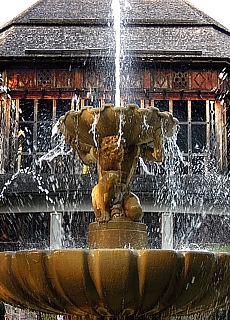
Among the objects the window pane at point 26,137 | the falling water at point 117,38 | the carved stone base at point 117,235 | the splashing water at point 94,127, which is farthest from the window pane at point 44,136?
the carved stone base at point 117,235

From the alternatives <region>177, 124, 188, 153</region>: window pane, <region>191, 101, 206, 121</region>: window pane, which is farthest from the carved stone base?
<region>191, 101, 206, 121</region>: window pane

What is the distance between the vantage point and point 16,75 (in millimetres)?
22469

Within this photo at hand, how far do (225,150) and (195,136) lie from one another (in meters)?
2.15

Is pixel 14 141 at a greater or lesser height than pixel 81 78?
lesser

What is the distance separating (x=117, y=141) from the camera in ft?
21.8

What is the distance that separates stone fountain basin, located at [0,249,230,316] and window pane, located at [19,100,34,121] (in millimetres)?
18008

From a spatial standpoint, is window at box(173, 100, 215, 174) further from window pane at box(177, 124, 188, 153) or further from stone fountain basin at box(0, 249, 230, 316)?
stone fountain basin at box(0, 249, 230, 316)

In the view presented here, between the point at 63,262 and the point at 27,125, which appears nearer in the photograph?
the point at 63,262

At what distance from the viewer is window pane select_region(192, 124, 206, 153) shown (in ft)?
73.4

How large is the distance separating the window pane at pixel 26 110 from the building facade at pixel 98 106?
0.04m

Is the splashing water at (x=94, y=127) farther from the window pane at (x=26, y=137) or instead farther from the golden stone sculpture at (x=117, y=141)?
the window pane at (x=26, y=137)

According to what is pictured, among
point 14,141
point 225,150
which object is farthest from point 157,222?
point 14,141

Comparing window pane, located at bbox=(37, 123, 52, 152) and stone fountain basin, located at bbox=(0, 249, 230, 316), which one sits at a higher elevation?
window pane, located at bbox=(37, 123, 52, 152)

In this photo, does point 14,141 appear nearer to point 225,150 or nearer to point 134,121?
point 225,150
